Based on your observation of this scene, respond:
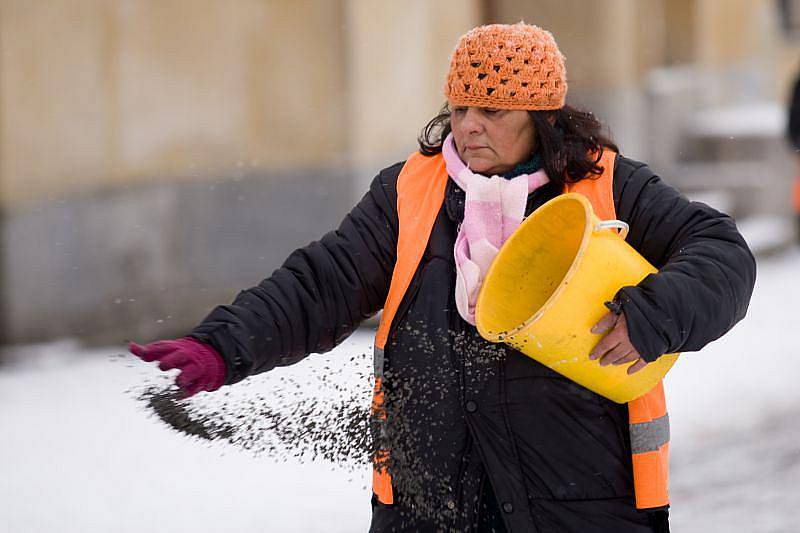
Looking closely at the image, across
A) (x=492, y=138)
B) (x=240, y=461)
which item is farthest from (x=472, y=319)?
(x=240, y=461)

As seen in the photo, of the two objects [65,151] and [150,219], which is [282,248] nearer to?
[150,219]

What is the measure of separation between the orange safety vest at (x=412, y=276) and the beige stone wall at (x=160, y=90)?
467 cm

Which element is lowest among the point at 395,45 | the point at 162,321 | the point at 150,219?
the point at 162,321

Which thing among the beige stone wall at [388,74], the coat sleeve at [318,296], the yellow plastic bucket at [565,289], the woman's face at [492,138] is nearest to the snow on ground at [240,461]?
the coat sleeve at [318,296]

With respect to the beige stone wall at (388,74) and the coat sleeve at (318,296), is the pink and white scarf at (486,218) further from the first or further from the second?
the beige stone wall at (388,74)

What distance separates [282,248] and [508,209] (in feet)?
17.6

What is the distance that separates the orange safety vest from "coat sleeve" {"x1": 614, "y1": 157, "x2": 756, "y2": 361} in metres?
0.05

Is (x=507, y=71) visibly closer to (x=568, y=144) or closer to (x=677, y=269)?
(x=568, y=144)

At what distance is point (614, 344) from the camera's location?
196 centimetres

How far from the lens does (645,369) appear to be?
2.05 meters

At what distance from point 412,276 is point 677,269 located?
0.52m

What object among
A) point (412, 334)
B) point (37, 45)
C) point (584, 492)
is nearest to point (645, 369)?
point (584, 492)

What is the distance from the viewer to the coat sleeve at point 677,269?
195 cm

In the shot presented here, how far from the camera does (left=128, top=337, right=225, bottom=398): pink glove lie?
203 centimetres
